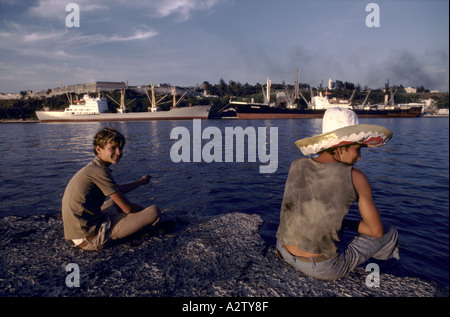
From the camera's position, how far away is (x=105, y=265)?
3.01m

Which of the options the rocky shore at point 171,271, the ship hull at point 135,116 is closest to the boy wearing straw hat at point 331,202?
the rocky shore at point 171,271

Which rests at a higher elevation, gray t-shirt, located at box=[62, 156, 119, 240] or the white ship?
the white ship

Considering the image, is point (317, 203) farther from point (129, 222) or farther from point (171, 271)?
point (129, 222)

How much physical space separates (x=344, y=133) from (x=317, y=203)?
694 mm

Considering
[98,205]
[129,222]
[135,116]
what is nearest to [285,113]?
[135,116]

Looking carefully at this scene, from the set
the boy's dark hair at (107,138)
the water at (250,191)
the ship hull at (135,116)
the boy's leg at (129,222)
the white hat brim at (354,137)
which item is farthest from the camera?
the ship hull at (135,116)

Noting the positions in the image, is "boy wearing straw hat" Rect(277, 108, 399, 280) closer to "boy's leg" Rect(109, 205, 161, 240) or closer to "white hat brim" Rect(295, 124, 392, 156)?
"white hat brim" Rect(295, 124, 392, 156)

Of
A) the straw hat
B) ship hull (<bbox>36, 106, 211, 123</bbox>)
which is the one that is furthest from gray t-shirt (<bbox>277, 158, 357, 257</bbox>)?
ship hull (<bbox>36, 106, 211, 123</bbox>)

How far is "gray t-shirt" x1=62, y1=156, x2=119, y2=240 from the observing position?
3.06 m

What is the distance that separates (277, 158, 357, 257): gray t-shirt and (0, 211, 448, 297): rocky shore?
0.52 meters

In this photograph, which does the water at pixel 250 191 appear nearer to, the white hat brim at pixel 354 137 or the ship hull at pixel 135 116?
the white hat brim at pixel 354 137

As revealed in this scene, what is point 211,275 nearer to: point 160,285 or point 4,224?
point 160,285

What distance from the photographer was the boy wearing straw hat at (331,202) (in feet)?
7.48
